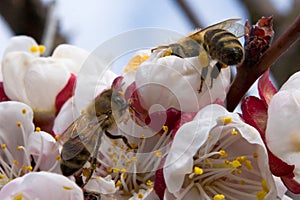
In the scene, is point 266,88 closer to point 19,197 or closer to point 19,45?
point 19,197

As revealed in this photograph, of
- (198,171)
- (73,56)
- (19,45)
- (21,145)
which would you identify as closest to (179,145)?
(198,171)

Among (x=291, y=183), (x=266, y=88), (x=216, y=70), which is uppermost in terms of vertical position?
(x=216, y=70)

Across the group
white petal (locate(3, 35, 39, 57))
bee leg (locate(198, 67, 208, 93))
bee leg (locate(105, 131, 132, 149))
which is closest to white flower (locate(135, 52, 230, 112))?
bee leg (locate(198, 67, 208, 93))

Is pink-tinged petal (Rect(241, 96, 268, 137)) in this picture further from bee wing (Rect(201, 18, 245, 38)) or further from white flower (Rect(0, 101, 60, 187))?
white flower (Rect(0, 101, 60, 187))

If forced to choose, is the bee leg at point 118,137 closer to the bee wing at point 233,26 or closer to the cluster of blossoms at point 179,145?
the cluster of blossoms at point 179,145

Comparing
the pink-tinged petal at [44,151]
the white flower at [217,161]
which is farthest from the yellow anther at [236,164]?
the pink-tinged petal at [44,151]

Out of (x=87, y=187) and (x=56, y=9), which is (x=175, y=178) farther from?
(x=56, y=9)
